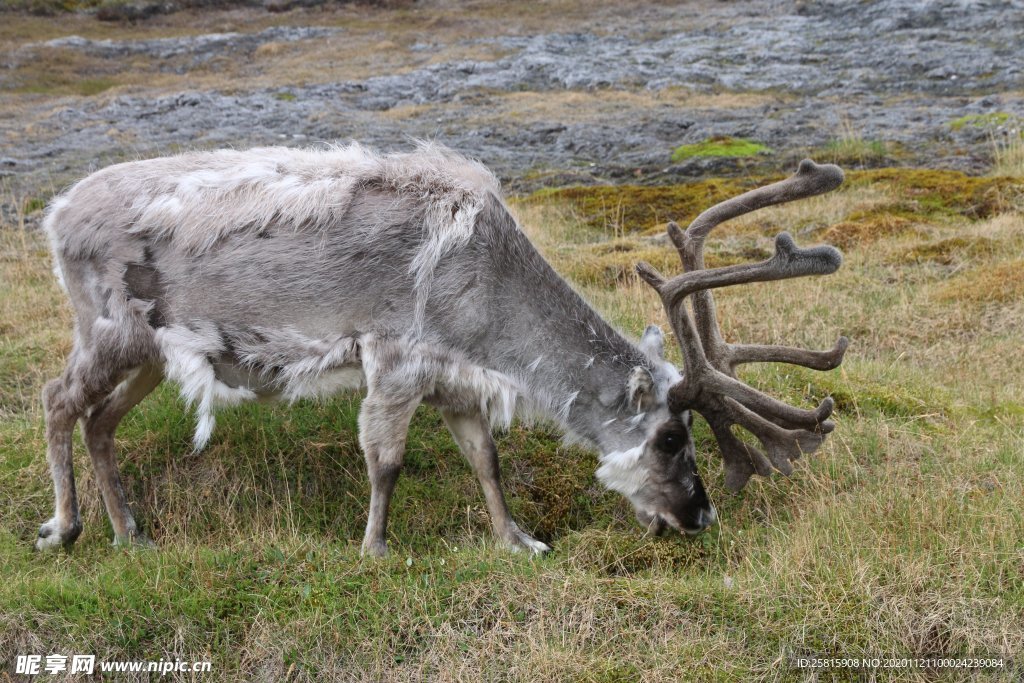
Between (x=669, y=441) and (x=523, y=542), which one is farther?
(x=523, y=542)

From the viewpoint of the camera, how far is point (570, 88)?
29125 mm

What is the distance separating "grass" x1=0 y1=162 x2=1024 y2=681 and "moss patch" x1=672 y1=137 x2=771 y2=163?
9444mm

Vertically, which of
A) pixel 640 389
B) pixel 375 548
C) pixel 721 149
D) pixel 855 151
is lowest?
pixel 721 149

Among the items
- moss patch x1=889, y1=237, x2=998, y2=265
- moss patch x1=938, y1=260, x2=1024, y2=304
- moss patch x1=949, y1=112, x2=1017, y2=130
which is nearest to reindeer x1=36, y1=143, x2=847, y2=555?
moss patch x1=938, y1=260, x2=1024, y2=304

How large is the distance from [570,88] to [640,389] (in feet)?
80.5

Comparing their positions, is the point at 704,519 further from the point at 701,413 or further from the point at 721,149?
the point at 721,149

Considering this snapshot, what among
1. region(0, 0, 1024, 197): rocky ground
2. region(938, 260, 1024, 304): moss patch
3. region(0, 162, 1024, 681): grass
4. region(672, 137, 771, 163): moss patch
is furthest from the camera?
region(0, 0, 1024, 197): rocky ground

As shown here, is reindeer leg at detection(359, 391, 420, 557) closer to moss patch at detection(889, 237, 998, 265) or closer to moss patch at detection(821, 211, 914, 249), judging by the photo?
moss patch at detection(889, 237, 998, 265)

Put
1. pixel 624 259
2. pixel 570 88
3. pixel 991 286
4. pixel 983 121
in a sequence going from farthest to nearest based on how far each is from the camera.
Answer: pixel 570 88 < pixel 983 121 < pixel 624 259 < pixel 991 286

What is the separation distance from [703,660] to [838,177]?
2661 millimetres

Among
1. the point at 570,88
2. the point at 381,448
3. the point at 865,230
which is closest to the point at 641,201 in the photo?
the point at 865,230

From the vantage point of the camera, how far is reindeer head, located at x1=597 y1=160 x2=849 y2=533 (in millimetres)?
5758

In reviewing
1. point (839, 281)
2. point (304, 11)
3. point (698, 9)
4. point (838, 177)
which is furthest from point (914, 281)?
point (304, 11)

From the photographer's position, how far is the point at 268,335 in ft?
19.5
